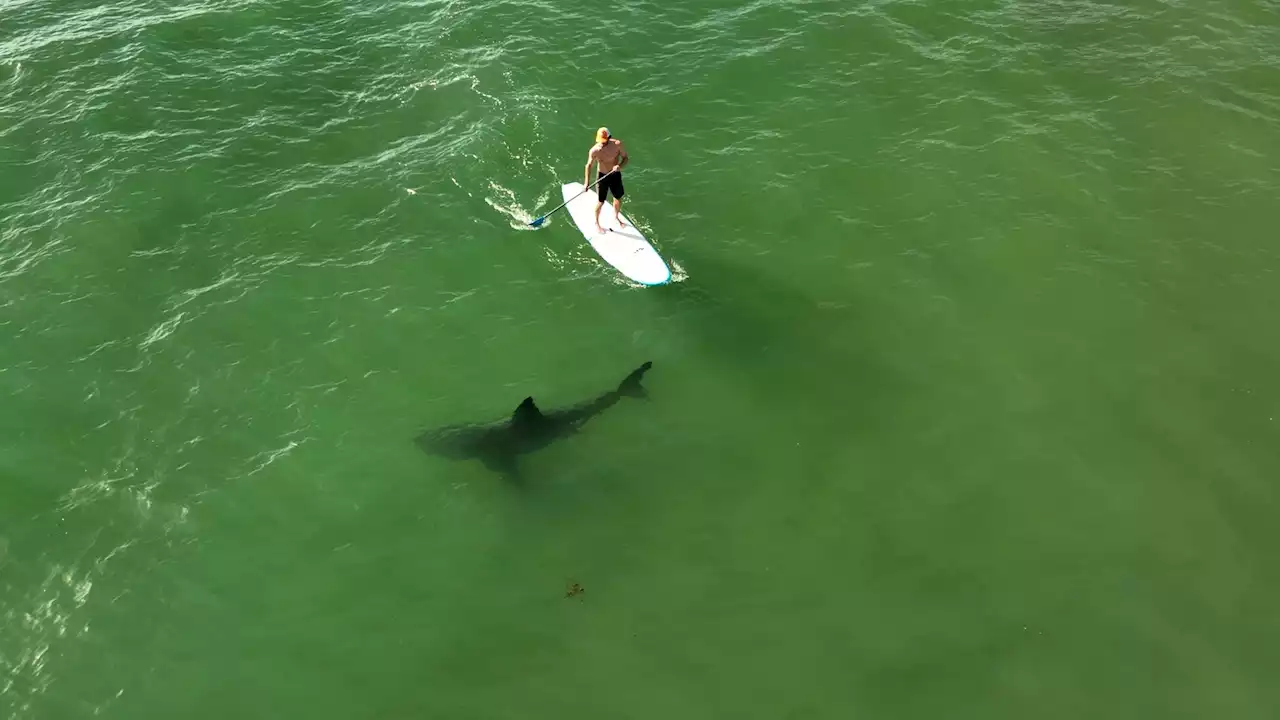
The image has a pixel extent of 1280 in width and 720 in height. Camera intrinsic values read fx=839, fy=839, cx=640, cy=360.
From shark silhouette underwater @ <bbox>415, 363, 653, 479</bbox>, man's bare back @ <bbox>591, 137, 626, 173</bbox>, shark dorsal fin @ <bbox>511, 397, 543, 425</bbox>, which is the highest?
man's bare back @ <bbox>591, 137, 626, 173</bbox>

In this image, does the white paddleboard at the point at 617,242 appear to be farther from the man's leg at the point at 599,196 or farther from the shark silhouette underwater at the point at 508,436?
the shark silhouette underwater at the point at 508,436

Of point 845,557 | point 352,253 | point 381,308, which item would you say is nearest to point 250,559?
point 381,308

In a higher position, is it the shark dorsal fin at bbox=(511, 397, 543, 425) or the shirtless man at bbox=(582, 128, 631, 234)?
the shirtless man at bbox=(582, 128, 631, 234)

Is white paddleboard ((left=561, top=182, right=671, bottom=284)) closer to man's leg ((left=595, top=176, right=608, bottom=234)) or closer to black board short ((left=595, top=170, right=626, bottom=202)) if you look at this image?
man's leg ((left=595, top=176, right=608, bottom=234))

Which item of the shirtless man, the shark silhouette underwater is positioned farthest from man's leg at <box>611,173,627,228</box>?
the shark silhouette underwater

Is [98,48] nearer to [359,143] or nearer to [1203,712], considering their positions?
[359,143]

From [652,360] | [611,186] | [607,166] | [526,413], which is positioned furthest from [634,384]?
[607,166]

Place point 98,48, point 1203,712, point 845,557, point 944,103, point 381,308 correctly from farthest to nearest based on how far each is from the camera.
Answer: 1. point 98,48
2. point 944,103
3. point 381,308
4. point 845,557
5. point 1203,712
